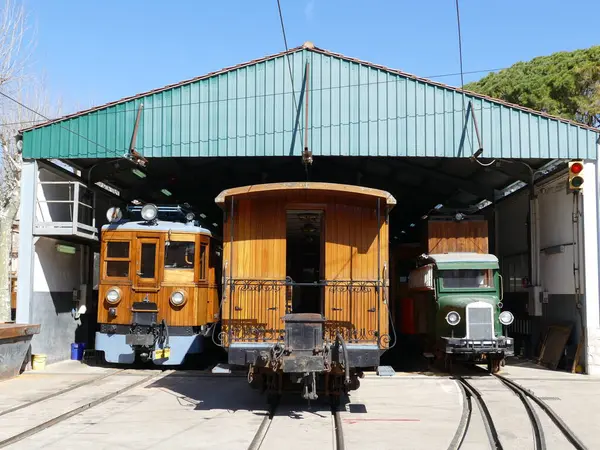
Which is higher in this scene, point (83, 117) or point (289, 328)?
point (83, 117)

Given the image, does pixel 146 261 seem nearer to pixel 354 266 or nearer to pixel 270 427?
pixel 354 266

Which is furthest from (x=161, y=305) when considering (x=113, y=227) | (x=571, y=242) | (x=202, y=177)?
(x=571, y=242)

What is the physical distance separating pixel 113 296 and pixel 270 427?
19.6 feet

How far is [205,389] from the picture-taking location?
11289mm

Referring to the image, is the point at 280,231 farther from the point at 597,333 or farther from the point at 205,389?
the point at 597,333

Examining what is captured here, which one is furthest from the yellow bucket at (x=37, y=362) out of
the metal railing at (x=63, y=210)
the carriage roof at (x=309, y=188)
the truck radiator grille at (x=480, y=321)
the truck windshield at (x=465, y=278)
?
the truck radiator grille at (x=480, y=321)

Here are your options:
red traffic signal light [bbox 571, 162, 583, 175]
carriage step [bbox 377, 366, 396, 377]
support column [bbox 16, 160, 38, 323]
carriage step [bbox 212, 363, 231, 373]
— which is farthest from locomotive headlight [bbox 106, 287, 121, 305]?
red traffic signal light [bbox 571, 162, 583, 175]

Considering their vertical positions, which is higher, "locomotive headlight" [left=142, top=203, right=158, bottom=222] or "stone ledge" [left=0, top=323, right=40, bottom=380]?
"locomotive headlight" [left=142, top=203, right=158, bottom=222]

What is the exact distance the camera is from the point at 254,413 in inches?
353

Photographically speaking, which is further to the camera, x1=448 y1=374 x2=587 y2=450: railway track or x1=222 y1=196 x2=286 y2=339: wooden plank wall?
x1=222 y1=196 x2=286 y2=339: wooden plank wall

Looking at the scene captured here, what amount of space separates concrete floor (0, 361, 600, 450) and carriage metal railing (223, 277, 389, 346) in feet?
3.85

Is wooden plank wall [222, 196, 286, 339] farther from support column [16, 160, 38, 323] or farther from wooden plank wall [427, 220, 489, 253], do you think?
wooden plank wall [427, 220, 489, 253]

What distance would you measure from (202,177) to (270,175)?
2091 millimetres

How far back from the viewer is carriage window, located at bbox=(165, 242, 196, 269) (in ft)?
42.6
